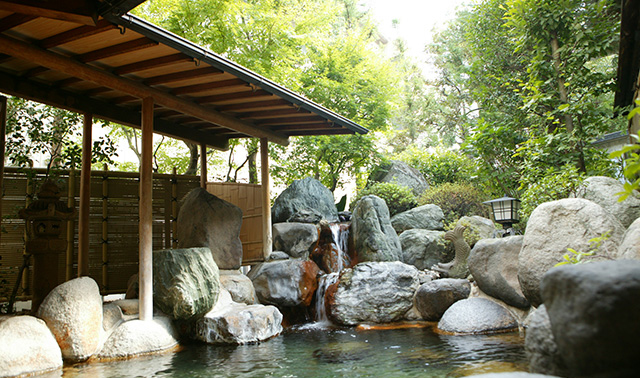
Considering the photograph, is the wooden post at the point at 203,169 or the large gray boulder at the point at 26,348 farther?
the wooden post at the point at 203,169

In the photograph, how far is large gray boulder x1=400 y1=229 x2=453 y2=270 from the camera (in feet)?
37.6

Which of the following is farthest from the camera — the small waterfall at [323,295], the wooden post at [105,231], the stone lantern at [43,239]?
the small waterfall at [323,295]

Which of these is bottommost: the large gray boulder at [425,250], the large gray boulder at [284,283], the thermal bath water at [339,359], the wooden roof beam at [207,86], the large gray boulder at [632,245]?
the thermal bath water at [339,359]

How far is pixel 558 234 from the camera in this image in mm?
6262

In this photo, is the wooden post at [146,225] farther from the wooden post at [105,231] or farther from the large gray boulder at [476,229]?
the large gray boulder at [476,229]

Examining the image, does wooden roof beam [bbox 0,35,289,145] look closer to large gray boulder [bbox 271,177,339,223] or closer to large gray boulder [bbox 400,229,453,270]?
large gray boulder [bbox 271,177,339,223]

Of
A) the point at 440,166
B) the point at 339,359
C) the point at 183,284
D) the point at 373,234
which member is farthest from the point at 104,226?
the point at 440,166

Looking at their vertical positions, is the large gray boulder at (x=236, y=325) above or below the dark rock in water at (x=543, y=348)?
below

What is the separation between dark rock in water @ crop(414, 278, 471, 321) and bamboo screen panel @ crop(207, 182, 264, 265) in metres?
4.27

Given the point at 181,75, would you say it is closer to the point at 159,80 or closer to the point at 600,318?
the point at 159,80

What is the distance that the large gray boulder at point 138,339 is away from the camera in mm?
6484

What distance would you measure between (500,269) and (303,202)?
6.17 m

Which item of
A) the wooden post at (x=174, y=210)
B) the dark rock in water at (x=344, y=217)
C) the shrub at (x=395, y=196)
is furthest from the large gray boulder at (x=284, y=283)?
Answer: the shrub at (x=395, y=196)

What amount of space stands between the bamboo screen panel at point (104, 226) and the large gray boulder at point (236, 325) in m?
2.79
